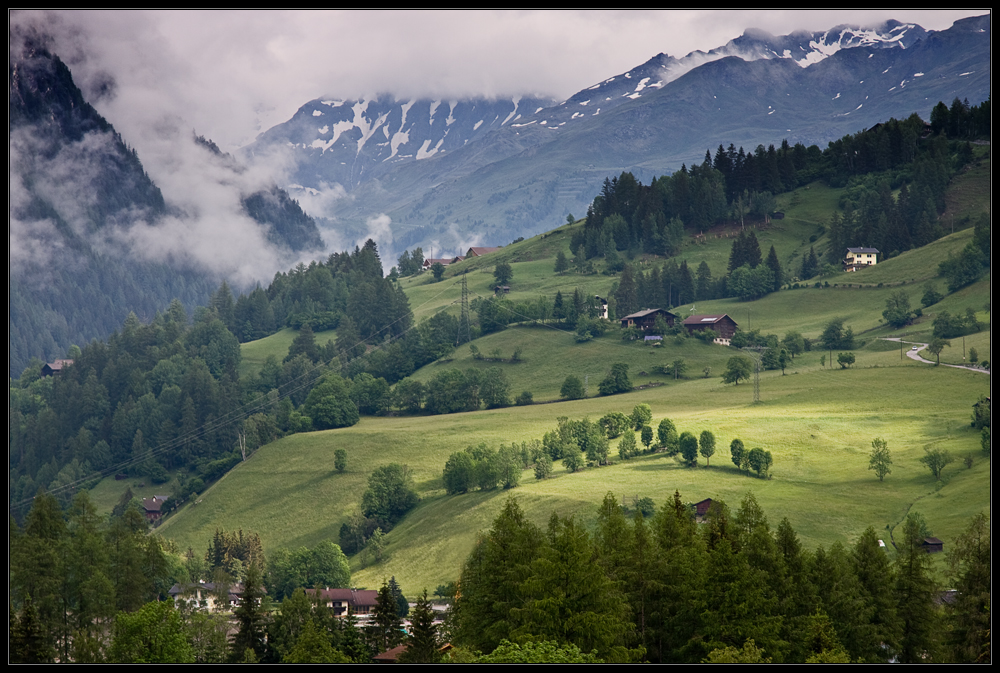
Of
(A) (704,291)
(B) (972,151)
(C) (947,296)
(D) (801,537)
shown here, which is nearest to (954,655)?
(D) (801,537)

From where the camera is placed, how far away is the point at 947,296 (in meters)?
153

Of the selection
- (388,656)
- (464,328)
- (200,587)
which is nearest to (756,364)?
(464,328)

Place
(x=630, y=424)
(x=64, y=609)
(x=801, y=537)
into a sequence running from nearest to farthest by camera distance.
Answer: (x=64, y=609), (x=801, y=537), (x=630, y=424)

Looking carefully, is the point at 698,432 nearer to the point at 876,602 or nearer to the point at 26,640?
the point at 876,602

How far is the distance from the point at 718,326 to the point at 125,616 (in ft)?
394

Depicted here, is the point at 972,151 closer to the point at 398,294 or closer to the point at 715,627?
the point at 398,294

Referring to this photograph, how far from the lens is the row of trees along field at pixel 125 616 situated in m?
48.1

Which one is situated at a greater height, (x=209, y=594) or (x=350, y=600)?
(x=209, y=594)

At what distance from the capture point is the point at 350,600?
8669 centimetres

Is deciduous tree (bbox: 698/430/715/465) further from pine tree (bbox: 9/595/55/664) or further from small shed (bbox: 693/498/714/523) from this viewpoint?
pine tree (bbox: 9/595/55/664)

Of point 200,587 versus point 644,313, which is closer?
point 200,587

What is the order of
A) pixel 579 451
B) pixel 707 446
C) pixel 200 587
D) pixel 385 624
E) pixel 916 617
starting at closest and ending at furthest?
pixel 916 617, pixel 385 624, pixel 200 587, pixel 707 446, pixel 579 451

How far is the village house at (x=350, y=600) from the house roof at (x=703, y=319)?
8450 cm

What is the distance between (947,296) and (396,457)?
89288 mm
